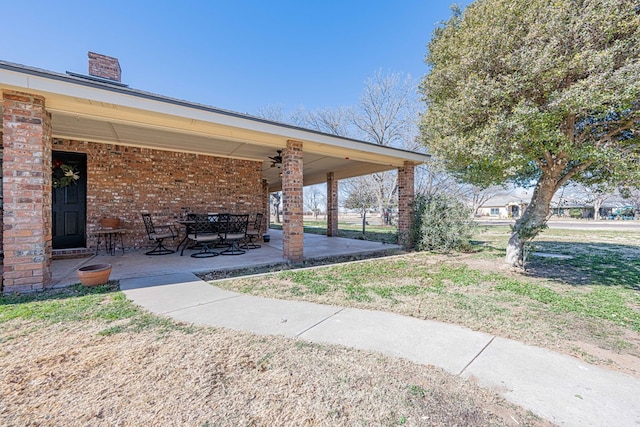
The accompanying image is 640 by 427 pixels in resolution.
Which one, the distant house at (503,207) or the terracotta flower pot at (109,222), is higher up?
the distant house at (503,207)

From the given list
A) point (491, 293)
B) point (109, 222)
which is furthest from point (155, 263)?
point (491, 293)

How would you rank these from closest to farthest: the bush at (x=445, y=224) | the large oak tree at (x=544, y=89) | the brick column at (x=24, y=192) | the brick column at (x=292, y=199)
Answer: the large oak tree at (x=544, y=89) → the brick column at (x=24, y=192) → the brick column at (x=292, y=199) → the bush at (x=445, y=224)

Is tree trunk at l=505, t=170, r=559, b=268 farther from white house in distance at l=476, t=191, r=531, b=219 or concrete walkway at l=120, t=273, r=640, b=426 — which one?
white house in distance at l=476, t=191, r=531, b=219

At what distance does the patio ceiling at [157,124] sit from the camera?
12.3ft

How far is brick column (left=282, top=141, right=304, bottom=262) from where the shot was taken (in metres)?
6.02

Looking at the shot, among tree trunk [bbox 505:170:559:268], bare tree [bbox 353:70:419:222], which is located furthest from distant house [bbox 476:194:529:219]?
tree trunk [bbox 505:170:559:268]

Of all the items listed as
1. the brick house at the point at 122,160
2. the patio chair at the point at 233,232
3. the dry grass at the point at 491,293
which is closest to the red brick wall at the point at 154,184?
the brick house at the point at 122,160

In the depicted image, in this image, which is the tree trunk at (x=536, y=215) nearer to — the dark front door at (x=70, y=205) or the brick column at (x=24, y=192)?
the brick column at (x=24, y=192)

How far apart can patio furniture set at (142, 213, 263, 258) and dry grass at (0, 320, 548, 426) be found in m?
4.31

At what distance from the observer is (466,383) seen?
1.88 metres

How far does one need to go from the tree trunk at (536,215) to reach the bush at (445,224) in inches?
82.4

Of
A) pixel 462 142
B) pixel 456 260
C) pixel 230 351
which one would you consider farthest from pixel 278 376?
pixel 456 260

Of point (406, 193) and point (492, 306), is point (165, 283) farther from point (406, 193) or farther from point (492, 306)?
point (406, 193)

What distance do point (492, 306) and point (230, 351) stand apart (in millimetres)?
3286
